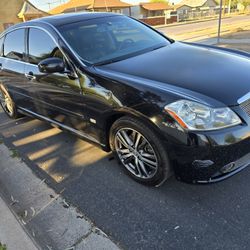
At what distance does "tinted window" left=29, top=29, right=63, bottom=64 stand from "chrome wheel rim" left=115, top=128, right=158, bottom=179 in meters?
1.25

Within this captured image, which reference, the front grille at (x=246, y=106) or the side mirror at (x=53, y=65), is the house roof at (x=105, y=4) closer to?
the side mirror at (x=53, y=65)

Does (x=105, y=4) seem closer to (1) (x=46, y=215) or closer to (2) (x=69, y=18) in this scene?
(2) (x=69, y=18)

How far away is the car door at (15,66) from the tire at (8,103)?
0.18m

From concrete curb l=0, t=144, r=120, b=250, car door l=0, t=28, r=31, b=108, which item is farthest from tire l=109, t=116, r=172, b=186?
car door l=0, t=28, r=31, b=108

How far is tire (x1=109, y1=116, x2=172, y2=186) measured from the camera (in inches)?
104

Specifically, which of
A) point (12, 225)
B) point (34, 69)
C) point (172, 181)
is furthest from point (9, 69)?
point (172, 181)

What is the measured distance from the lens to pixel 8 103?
5.38 meters

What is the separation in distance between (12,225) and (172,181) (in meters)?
1.61

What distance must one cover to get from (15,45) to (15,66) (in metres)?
0.35

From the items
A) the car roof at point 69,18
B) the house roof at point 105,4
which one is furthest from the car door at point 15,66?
the house roof at point 105,4

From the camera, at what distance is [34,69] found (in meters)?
3.93

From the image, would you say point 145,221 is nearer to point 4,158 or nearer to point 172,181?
point 172,181

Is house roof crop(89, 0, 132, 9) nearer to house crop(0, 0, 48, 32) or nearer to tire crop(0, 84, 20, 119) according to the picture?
house crop(0, 0, 48, 32)

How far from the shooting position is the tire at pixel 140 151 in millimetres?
2641
